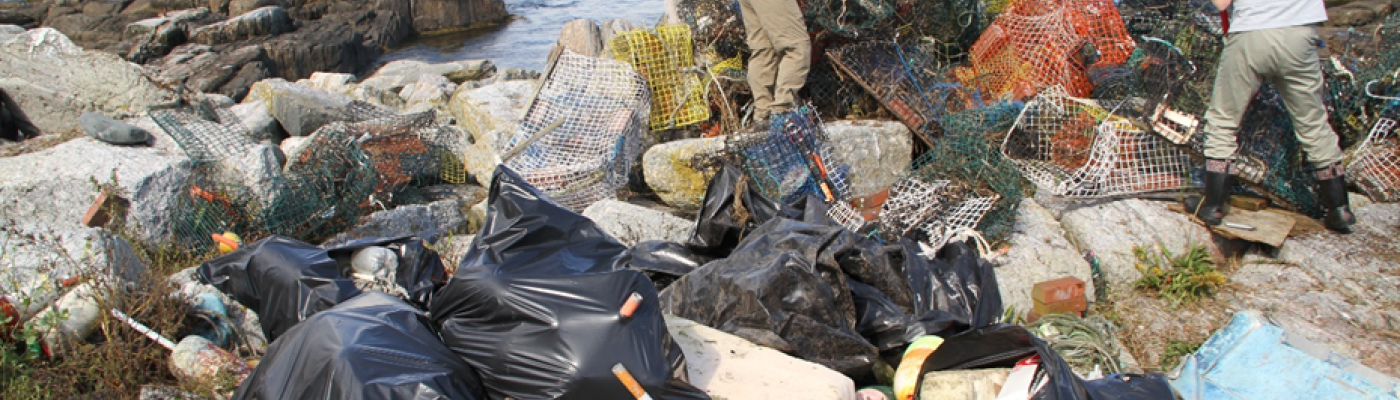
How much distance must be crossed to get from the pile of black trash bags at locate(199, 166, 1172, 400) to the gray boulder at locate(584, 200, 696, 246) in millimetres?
368

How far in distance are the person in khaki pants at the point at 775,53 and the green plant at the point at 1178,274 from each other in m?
2.05

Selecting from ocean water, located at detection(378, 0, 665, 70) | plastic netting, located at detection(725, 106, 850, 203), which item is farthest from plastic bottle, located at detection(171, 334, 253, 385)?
ocean water, located at detection(378, 0, 665, 70)

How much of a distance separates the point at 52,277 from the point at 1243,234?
5044mm

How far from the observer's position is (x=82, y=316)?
312 centimetres

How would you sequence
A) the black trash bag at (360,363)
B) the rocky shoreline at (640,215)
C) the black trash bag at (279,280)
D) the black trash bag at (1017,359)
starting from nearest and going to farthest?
the black trash bag at (360,363)
the black trash bag at (1017,359)
the black trash bag at (279,280)
the rocky shoreline at (640,215)

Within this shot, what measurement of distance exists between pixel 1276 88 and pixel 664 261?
3.07 m

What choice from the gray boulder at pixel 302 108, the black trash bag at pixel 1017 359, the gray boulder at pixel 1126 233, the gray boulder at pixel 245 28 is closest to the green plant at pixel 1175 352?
the gray boulder at pixel 1126 233

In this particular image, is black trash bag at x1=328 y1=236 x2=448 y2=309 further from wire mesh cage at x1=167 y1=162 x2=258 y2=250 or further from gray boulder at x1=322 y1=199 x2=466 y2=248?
wire mesh cage at x1=167 y1=162 x2=258 y2=250

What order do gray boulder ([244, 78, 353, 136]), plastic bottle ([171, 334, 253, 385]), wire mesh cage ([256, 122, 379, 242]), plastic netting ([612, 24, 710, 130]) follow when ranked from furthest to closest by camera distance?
1. gray boulder ([244, 78, 353, 136])
2. plastic netting ([612, 24, 710, 130])
3. wire mesh cage ([256, 122, 379, 242])
4. plastic bottle ([171, 334, 253, 385])

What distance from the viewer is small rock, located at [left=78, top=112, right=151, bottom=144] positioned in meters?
4.62

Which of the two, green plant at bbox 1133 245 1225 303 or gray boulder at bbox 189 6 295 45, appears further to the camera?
gray boulder at bbox 189 6 295 45

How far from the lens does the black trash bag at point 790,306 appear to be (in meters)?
3.18

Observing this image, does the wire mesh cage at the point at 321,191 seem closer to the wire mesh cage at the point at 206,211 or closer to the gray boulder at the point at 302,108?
the wire mesh cage at the point at 206,211

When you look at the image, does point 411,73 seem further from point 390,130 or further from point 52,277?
point 52,277
